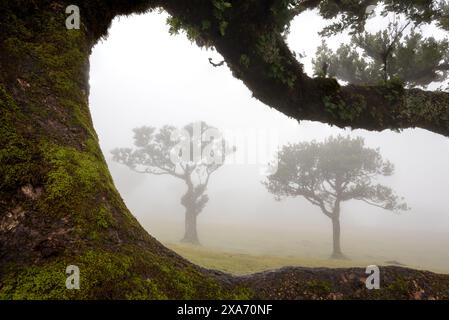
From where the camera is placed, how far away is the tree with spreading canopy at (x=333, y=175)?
143 feet

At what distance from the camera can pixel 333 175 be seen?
4512cm

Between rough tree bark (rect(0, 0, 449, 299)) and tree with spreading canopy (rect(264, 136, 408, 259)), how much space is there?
133 feet

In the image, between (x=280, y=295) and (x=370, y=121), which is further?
(x=370, y=121)

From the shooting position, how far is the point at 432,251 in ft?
158

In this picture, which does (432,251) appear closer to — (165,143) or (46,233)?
(165,143)

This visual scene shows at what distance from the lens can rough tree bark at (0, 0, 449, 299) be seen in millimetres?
2824

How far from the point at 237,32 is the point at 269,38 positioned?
0.63 meters

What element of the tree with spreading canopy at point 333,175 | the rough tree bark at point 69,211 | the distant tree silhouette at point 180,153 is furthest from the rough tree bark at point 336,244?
the rough tree bark at point 69,211

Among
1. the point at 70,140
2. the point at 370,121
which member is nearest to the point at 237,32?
the point at 370,121

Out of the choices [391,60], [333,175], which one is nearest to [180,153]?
[333,175]

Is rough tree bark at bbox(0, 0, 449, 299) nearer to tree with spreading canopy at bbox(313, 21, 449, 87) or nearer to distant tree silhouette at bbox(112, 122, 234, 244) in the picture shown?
tree with spreading canopy at bbox(313, 21, 449, 87)

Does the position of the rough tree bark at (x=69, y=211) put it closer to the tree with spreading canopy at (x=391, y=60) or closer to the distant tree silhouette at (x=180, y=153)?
the tree with spreading canopy at (x=391, y=60)

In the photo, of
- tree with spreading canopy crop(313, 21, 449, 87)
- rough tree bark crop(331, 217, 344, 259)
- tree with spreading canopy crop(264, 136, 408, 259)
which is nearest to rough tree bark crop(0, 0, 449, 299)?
tree with spreading canopy crop(313, 21, 449, 87)
